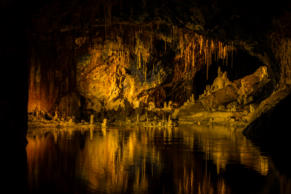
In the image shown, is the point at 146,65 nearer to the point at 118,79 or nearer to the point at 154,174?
the point at 118,79

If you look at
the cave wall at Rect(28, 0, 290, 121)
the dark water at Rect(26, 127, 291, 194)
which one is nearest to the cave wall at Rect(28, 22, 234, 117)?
the cave wall at Rect(28, 0, 290, 121)

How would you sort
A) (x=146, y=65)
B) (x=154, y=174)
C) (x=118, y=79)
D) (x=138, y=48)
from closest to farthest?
(x=154, y=174)
(x=138, y=48)
(x=146, y=65)
(x=118, y=79)

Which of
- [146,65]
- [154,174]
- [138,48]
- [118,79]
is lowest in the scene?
[154,174]

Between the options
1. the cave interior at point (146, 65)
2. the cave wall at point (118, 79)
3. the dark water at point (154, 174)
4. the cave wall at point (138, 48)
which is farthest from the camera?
the cave wall at point (118, 79)

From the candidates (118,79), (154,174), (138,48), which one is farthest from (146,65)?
(154,174)

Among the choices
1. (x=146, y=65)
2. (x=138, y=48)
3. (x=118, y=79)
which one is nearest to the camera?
(x=138, y=48)

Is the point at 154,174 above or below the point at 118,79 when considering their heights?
below

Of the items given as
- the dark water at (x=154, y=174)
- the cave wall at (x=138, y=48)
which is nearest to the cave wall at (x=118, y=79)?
the cave wall at (x=138, y=48)

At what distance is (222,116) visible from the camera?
20594mm

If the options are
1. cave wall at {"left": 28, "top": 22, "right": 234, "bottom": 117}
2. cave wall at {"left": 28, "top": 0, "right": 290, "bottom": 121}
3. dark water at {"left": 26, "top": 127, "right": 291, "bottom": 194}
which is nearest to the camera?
dark water at {"left": 26, "top": 127, "right": 291, "bottom": 194}

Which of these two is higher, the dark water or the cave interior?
the cave interior

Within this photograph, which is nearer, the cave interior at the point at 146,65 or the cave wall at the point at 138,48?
the cave interior at the point at 146,65

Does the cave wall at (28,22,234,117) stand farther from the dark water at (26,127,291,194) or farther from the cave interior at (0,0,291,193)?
the dark water at (26,127,291,194)

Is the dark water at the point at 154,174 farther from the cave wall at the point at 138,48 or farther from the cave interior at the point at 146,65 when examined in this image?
the cave wall at the point at 138,48
